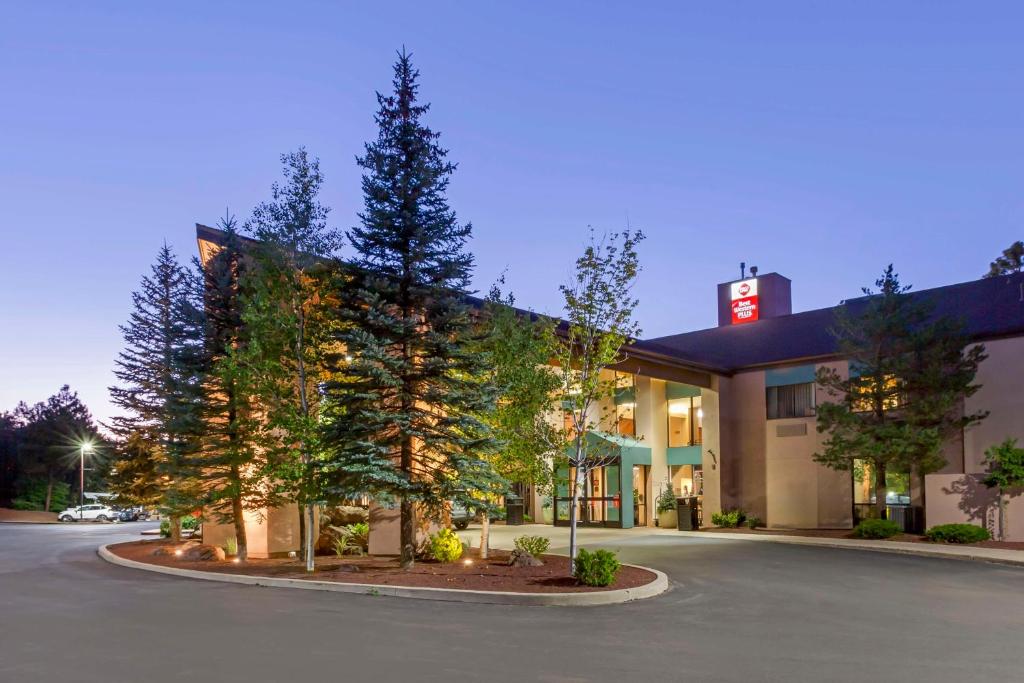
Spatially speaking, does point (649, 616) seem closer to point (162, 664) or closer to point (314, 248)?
point (162, 664)

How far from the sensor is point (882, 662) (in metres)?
9.03

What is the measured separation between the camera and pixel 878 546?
24656 millimetres

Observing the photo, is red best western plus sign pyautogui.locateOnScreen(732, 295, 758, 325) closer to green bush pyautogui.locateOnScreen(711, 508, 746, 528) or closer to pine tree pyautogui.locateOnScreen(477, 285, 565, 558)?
green bush pyautogui.locateOnScreen(711, 508, 746, 528)

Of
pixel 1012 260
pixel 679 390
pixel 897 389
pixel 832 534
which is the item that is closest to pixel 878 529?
pixel 832 534

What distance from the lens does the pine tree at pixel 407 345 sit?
17.1 meters

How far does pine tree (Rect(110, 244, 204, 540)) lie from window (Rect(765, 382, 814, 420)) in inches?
916

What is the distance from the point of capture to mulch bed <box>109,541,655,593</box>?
49.2 feet

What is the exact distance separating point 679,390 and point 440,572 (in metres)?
22.1

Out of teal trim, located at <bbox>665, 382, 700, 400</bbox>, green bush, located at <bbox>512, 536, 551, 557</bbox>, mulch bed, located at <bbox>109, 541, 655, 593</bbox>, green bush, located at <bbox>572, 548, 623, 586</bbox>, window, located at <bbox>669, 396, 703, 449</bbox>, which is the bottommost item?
mulch bed, located at <bbox>109, 541, 655, 593</bbox>

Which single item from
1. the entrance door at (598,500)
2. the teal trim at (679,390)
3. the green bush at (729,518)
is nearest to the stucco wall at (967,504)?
the green bush at (729,518)

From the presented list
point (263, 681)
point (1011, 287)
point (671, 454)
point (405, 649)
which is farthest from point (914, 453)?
point (263, 681)

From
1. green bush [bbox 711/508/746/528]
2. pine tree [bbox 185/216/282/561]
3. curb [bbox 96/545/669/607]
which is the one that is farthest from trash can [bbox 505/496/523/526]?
curb [bbox 96/545/669/607]

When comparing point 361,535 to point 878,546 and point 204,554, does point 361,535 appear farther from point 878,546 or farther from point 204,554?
point 878,546

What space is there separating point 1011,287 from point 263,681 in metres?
32.1
